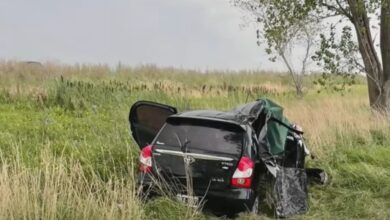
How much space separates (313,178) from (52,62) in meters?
24.8

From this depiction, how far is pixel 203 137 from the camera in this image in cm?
765

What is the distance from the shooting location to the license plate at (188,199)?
721cm

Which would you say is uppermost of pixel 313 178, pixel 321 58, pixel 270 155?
pixel 321 58

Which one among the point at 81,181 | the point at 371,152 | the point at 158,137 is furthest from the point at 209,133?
the point at 371,152

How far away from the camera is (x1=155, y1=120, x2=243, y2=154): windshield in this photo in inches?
297

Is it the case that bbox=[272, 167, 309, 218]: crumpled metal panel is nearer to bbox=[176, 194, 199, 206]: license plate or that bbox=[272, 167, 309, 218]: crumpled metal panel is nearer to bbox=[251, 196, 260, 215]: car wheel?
bbox=[251, 196, 260, 215]: car wheel

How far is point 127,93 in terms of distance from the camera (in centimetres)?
2188

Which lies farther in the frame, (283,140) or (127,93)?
(127,93)

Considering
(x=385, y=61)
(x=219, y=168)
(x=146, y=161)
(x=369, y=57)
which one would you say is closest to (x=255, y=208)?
(x=219, y=168)

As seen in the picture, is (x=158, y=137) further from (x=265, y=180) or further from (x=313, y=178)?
(x=313, y=178)

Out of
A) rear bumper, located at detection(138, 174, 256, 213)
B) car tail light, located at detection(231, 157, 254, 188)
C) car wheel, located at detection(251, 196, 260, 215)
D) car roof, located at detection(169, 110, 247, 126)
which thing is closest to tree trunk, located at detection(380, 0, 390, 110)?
car roof, located at detection(169, 110, 247, 126)

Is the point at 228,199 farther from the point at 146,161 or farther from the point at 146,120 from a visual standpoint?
the point at 146,120

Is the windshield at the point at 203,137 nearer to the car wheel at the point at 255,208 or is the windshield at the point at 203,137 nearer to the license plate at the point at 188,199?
the license plate at the point at 188,199

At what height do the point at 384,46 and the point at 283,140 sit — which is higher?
the point at 384,46
